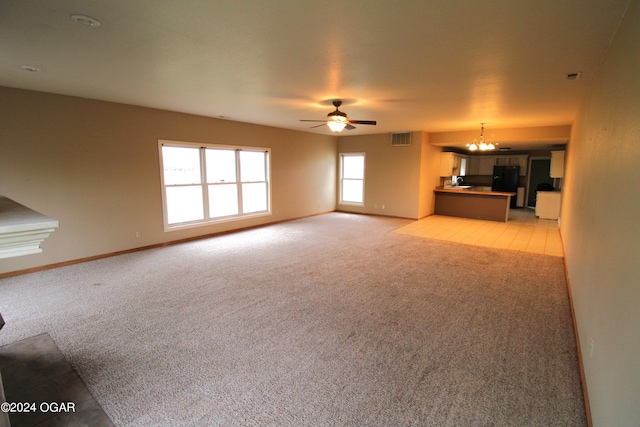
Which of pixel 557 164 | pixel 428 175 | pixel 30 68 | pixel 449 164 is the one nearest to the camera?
pixel 30 68

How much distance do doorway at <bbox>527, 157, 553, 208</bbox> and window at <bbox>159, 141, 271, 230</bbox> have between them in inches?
381

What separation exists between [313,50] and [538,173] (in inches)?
452

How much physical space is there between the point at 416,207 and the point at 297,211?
3.41 meters

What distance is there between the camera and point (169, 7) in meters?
2.02

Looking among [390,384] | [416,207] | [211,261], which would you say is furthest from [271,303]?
[416,207]

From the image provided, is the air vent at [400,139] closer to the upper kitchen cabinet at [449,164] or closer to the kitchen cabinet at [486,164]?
the upper kitchen cabinet at [449,164]

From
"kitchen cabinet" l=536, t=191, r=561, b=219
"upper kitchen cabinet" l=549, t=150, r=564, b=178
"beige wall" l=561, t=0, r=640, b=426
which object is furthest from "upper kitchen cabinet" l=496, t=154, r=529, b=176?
"beige wall" l=561, t=0, r=640, b=426

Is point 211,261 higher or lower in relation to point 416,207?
lower

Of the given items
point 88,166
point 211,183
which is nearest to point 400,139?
point 211,183

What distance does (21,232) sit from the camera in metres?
0.93

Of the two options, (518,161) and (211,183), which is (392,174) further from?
(518,161)

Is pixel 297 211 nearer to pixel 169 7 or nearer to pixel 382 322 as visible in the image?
pixel 382 322

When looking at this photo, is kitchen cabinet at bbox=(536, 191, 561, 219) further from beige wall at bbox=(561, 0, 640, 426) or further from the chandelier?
beige wall at bbox=(561, 0, 640, 426)

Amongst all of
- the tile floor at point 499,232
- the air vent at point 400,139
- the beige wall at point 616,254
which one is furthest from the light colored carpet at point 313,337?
the air vent at point 400,139
